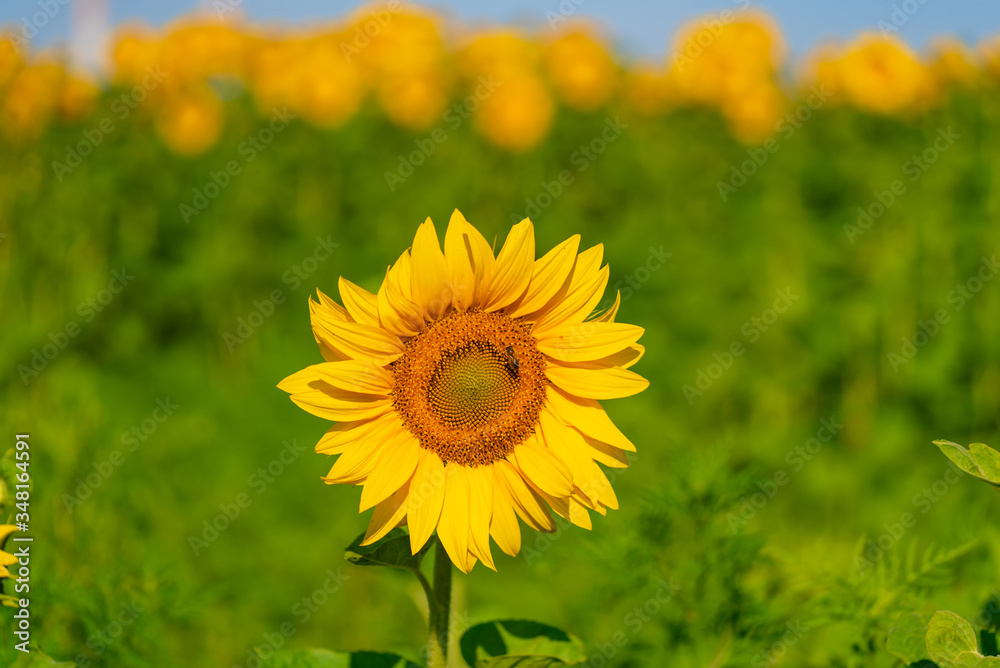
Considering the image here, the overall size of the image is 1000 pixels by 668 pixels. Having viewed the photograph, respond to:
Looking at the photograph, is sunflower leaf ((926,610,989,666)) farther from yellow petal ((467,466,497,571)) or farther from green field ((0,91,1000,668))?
yellow petal ((467,466,497,571))

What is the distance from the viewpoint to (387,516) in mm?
1170

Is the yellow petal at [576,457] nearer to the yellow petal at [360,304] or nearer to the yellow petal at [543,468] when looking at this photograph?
the yellow petal at [543,468]

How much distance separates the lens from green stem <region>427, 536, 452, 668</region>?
45.3 inches

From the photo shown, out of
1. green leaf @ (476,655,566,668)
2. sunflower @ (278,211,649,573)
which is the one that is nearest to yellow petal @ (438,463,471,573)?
sunflower @ (278,211,649,573)

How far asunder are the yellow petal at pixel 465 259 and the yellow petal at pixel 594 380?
0.16 m

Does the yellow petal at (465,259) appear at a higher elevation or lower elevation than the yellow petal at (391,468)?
higher

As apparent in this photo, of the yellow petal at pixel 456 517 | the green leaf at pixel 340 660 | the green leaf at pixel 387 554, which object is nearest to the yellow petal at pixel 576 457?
the yellow petal at pixel 456 517

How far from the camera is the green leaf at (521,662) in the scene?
108 cm

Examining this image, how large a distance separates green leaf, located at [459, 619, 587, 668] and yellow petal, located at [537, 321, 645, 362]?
37cm

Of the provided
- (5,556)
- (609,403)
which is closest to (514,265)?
(5,556)

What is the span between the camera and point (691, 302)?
15.5 feet

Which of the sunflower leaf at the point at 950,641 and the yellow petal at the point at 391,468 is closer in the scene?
the sunflower leaf at the point at 950,641

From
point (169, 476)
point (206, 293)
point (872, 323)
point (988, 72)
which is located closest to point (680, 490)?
point (169, 476)

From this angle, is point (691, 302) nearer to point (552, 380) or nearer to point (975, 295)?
point (975, 295)
